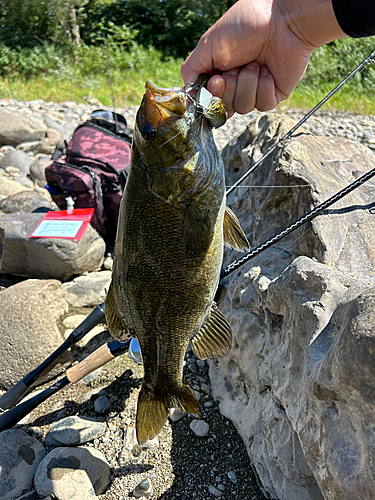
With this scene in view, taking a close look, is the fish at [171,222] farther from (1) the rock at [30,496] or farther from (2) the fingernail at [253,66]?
(1) the rock at [30,496]

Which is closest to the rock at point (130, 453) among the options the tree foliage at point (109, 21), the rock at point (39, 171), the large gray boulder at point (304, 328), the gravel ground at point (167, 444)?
the gravel ground at point (167, 444)

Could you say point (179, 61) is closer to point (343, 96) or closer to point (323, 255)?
point (343, 96)

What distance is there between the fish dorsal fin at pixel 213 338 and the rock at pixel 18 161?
6718 mm

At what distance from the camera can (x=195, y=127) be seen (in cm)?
187

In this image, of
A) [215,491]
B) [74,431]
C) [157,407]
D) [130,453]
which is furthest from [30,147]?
[157,407]

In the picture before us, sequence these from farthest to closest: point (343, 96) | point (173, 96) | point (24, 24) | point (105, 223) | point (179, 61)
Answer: point (24, 24), point (179, 61), point (343, 96), point (105, 223), point (173, 96)

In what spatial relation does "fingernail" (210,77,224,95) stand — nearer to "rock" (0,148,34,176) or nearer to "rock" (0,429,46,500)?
"rock" (0,429,46,500)

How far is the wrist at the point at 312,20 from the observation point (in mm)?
2275

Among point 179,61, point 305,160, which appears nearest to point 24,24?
point 179,61

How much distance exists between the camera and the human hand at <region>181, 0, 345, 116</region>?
7.77 ft

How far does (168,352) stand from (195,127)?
1.09 m

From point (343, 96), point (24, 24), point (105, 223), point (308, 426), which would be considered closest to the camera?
point (308, 426)

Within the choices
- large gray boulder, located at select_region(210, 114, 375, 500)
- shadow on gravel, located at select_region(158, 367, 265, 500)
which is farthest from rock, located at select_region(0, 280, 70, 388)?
large gray boulder, located at select_region(210, 114, 375, 500)

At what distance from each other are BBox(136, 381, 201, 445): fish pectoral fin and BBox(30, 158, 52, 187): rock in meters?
6.14
